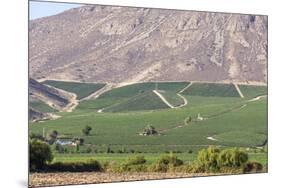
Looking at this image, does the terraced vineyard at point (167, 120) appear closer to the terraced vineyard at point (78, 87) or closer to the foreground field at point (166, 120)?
the foreground field at point (166, 120)

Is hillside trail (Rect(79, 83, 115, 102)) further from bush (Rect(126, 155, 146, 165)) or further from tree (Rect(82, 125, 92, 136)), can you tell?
bush (Rect(126, 155, 146, 165))

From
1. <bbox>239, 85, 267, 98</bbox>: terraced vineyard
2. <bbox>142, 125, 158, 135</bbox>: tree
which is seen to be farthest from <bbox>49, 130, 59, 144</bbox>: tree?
<bbox>239, 85, 267, 98</bbox>: terraced vineyard

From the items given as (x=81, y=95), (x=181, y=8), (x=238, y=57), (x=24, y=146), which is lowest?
(x=24, y=146)

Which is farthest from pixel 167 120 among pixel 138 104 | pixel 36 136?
pixel 36 136

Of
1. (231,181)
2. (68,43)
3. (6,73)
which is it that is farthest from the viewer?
(231,181)

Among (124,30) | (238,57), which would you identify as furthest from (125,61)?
(238,57)

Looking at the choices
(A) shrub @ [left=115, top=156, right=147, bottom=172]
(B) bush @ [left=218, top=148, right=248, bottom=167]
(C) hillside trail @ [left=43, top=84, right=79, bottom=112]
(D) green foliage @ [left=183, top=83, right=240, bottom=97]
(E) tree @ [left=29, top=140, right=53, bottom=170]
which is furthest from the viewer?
(B) bush @ [left=218, top=148, right=248, bottom=167]

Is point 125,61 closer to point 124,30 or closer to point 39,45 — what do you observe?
point 124,30
